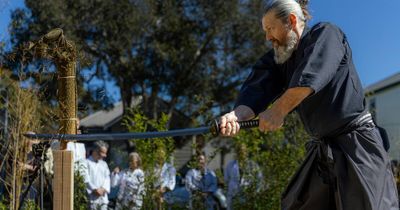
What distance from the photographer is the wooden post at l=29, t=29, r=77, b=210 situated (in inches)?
117

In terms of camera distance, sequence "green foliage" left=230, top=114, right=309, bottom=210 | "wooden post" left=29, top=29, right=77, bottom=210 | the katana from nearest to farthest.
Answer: the katana < "wooden post" left=29, top=29, right=77, bottom=210 < "green foliage" left=230, top=114, right=309, bottom=210

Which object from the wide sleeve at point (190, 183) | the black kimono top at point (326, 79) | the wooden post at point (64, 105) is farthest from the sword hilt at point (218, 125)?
the wide sleeve at point (190, 183)

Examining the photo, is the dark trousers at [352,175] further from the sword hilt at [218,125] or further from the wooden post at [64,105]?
the wooden post at [64,105]

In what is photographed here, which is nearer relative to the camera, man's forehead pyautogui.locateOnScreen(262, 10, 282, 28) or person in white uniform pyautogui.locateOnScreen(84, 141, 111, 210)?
man's forehead pyautogui.locateOnScreen(262, 10, 282, 28)

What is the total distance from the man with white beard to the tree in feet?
55.2

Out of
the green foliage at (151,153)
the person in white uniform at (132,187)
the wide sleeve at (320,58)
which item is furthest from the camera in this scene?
the person in white uniform at (132,187)

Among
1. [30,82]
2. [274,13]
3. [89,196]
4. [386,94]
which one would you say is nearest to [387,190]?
[274,13]

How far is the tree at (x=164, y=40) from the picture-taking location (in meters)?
19.5

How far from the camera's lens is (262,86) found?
2859 millimetres

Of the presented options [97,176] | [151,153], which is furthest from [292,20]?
[97,176]

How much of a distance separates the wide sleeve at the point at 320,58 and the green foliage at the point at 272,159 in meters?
4.02

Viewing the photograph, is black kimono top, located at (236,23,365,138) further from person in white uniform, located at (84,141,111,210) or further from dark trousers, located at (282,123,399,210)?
person in white uniform, located at (84,141,111,210)

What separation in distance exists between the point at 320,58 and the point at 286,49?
0.35 m

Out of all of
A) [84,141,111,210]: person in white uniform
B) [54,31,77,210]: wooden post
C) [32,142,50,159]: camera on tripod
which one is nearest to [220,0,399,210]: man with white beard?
[54,31,77,210]: wooden post
